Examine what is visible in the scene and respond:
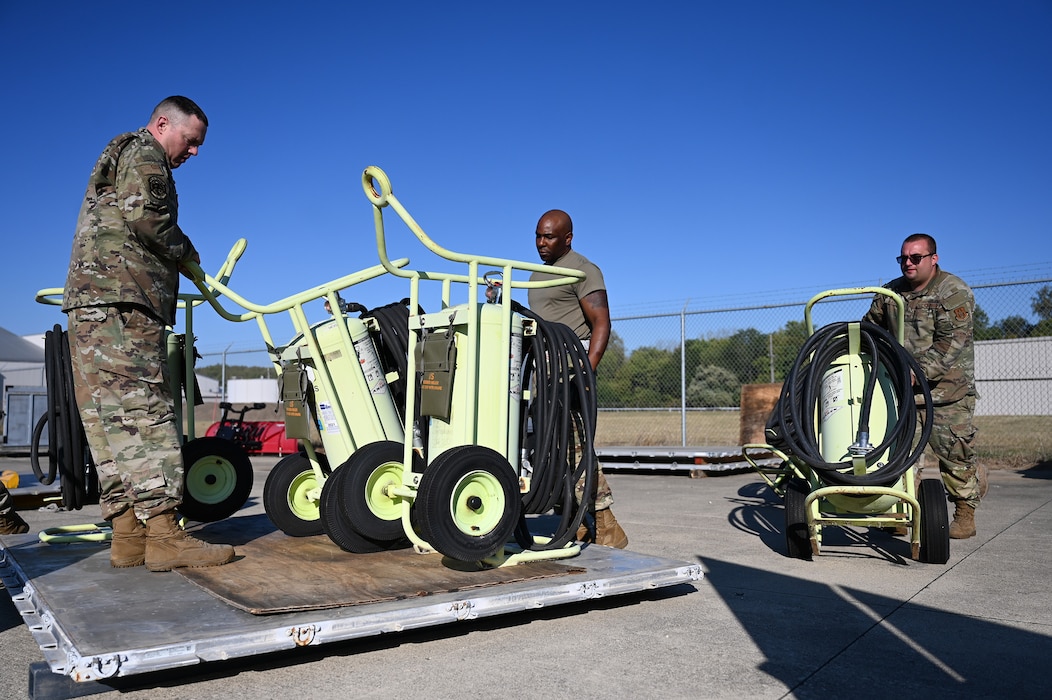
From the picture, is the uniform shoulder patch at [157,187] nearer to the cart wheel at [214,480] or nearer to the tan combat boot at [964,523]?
the cart wheel at [214,480]

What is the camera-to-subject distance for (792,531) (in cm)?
448

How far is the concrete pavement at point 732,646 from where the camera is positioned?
2.44m

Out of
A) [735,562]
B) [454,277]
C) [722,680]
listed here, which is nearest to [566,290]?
[454,277]

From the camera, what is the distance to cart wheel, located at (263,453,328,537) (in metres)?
4.54

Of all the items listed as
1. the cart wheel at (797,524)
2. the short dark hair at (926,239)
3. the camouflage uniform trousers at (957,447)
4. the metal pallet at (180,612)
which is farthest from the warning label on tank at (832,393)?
the metal pallet at (180,612)

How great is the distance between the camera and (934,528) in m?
4.24

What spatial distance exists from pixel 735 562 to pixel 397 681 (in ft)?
8.18

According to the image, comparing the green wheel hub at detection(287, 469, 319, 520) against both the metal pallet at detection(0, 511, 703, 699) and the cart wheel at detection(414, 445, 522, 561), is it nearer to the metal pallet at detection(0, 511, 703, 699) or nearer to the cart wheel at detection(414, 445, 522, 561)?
the metal pallet at detection(0, 511, 703, 699)

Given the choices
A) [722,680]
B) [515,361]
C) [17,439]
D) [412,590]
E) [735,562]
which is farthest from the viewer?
[17,439]

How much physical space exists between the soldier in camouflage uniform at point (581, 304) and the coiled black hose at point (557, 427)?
590 mm

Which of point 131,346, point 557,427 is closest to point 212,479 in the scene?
point 131,346

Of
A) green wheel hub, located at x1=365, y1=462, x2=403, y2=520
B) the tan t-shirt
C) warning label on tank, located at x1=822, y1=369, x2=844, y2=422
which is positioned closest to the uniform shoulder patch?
green wheel hub, located at x1=365, y1=462, x2=403, y2=520

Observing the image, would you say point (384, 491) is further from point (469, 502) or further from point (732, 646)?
point (732, 646)

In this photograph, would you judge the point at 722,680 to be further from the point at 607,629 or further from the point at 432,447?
the point at 432,447
